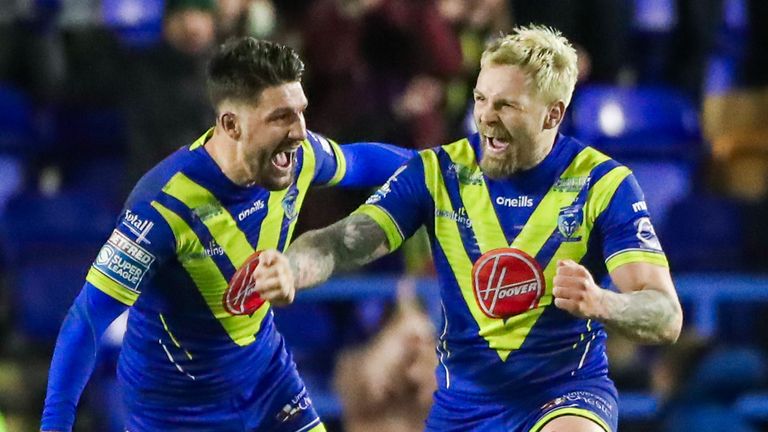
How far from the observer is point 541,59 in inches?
202

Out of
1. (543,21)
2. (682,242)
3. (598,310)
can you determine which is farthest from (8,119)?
(598,310)

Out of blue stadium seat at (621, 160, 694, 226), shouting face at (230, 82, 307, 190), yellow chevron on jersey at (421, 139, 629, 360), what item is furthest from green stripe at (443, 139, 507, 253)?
blue stadium seat at (621, 160, 694, 226)

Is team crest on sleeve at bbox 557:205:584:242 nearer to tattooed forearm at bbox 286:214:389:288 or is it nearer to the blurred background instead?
tattooed forearm at bbox 286:214:389:288

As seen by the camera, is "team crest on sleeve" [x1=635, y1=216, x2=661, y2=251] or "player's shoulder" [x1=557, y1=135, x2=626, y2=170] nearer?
"team crest on sleeve" [x1=635, y1=216, x2=661, y2=251]

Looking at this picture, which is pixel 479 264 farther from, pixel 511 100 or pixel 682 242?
pixel 682 242

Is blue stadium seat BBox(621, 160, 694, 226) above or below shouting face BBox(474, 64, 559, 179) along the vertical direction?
below

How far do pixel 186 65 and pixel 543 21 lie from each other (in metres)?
2.27

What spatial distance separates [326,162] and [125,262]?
0.92 meters

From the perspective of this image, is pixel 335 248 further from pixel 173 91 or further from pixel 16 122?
pixel 16 122

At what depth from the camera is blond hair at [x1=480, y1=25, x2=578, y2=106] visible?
16.8ft

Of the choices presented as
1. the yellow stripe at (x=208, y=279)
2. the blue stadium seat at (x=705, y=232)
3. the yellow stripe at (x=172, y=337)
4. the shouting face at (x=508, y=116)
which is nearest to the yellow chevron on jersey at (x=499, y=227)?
the shouting face at (x=508, y=116)

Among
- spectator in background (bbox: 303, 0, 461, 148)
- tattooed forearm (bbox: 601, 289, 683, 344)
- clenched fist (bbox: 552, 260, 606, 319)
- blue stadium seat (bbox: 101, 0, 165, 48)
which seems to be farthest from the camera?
blue stadium seat (bbox: 101, 0, 165, 48)

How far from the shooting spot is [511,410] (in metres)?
5.18

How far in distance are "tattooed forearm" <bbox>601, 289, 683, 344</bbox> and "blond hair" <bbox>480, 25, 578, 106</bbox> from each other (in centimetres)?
75
